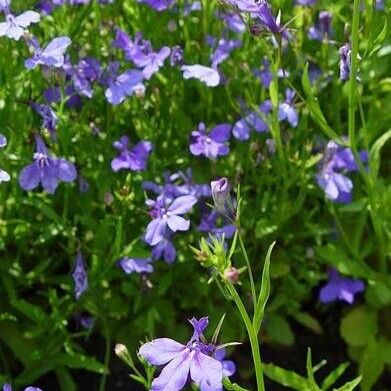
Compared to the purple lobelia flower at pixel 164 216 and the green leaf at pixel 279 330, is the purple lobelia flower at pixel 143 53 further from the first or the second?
the green leaf at pixel 279 330

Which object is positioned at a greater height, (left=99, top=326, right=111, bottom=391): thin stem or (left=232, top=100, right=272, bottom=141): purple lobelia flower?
(left=232, top=100, right=272, bottom=141): purple lobelia flower

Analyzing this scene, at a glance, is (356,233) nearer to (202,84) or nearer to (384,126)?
(384,126)

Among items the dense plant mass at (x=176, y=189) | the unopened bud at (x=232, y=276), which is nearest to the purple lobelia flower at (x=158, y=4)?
the dense plant mass at (x=176, y=189)

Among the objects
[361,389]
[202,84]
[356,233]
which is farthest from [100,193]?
[361,389]

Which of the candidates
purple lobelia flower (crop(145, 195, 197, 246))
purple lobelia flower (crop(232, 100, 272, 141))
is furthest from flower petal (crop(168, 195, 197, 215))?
purple lobelia flower (crop(232, 100, 272, 141))

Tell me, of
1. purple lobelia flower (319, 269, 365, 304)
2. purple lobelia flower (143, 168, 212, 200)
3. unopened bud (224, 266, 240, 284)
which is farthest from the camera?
purple lobelia flower (319, 269, 365, 304)

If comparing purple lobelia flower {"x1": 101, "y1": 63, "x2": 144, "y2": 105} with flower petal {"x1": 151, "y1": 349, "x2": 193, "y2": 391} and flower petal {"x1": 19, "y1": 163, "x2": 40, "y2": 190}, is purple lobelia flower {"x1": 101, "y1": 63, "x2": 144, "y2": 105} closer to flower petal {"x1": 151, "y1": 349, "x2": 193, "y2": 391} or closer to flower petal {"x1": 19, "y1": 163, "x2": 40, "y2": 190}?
flower petal {"x1": 19, "y1": 163, "x2": 40, "y2": 190}
